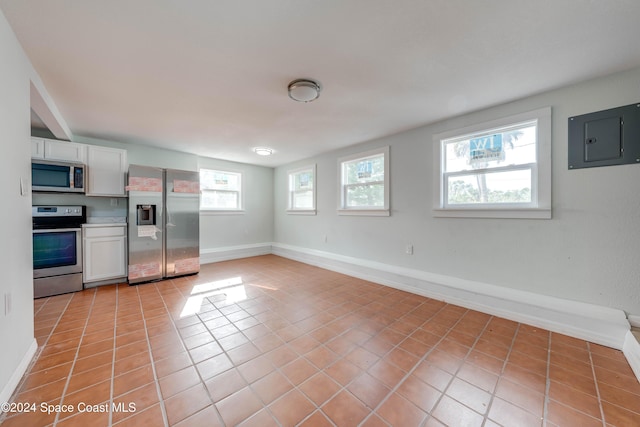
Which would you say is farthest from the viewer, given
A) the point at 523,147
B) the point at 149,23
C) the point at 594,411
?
the point at 523,147

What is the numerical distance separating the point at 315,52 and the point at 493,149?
2355 millimetres

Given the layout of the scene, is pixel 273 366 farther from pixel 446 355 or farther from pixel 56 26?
pixel 56 26

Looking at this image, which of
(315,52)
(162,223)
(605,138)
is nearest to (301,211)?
(162,223)

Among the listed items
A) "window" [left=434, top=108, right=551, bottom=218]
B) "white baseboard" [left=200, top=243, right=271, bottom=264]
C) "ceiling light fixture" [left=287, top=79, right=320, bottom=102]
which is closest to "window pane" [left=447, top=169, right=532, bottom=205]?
"window" [left=434, top=108, right=551, bottom=218]

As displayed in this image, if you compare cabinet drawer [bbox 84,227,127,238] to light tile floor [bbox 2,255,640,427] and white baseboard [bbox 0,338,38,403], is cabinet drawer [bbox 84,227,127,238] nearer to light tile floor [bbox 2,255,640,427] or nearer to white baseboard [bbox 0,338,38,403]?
light tile floor [bbox 2,255,640,427]

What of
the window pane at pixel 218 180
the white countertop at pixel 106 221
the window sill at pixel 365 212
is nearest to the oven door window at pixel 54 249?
the white countertop at pixel 106 221

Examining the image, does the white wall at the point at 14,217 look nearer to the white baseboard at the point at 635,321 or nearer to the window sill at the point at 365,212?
the window sill at the point at 365,212

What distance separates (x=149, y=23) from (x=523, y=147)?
11.6ft

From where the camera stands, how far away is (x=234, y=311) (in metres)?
2.63

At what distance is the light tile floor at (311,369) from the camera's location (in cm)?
133

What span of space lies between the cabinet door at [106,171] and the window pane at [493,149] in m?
4.88

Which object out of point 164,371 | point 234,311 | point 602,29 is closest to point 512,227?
point 602,29

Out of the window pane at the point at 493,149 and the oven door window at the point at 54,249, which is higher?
the window pane at the point at 493,149

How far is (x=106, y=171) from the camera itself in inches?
141
